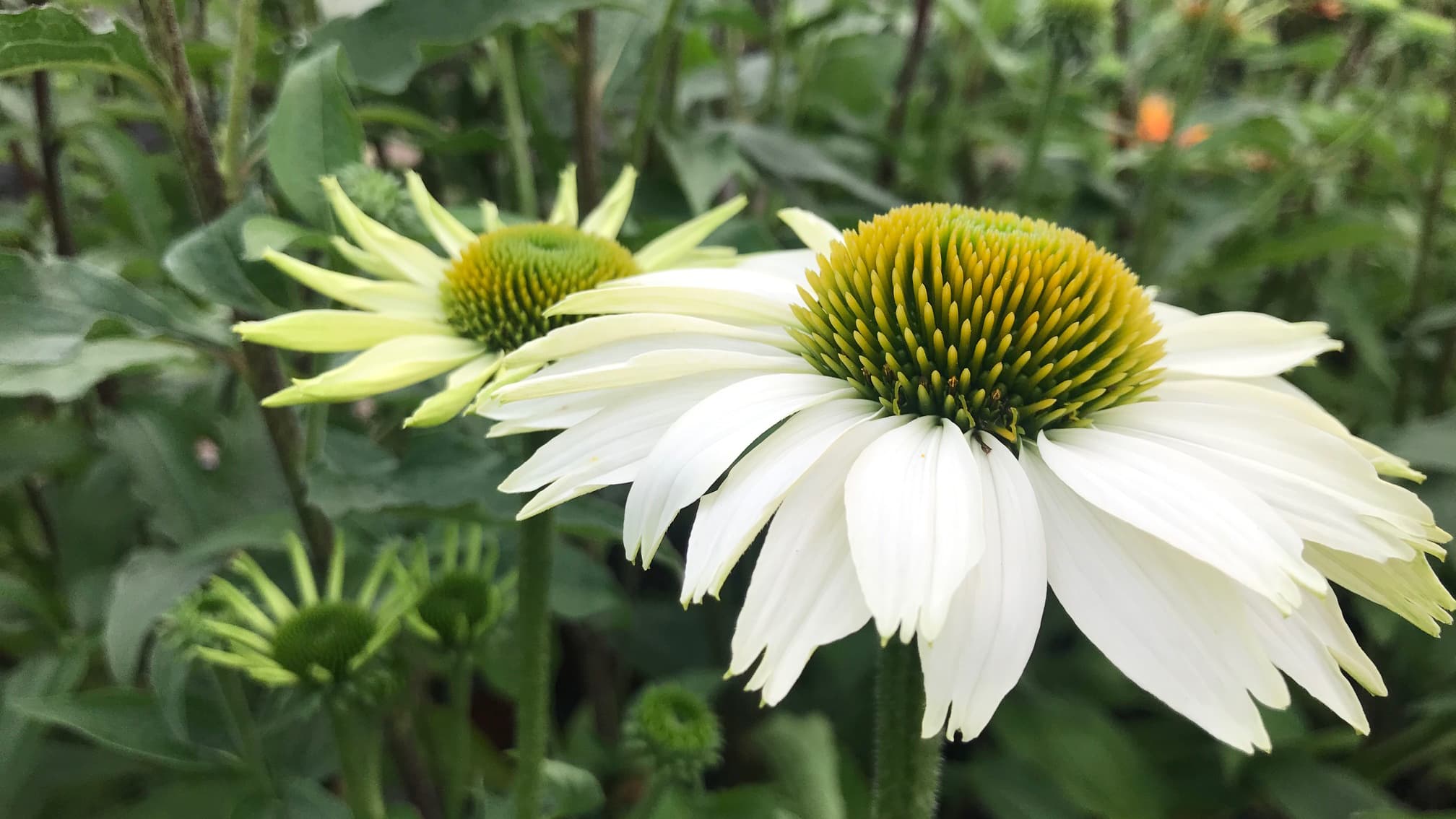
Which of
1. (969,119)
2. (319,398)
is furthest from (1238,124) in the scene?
(319,398)

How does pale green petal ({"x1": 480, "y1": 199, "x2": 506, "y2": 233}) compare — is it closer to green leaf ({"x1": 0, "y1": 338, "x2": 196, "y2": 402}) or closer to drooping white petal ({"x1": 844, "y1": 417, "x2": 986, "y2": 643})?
green leaf ({"x1": 0, "y1": 338, "x2": 196, "y2": 402})

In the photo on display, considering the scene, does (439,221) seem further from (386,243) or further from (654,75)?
(654,75)

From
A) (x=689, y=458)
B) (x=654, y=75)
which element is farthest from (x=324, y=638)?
(x=654, y=75)

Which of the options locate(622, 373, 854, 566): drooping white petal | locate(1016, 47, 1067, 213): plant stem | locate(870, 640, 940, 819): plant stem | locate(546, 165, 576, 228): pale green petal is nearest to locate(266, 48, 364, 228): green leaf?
locate(546, 165, 576, 228): pale green petal

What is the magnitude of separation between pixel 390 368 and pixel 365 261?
9 cm

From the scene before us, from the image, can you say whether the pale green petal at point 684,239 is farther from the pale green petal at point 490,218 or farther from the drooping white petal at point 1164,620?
the drooping white petal at point 1164,620

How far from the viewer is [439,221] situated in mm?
497

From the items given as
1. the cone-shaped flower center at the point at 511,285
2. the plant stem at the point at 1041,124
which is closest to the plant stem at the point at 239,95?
the cone-shaped flower center at the point at 511,285

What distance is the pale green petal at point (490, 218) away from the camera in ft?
1.66

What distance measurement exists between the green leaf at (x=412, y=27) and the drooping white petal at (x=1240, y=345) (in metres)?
0.42

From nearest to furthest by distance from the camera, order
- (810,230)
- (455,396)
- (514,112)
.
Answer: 1. (455,396)
2. (810,230)
3. (514,112)

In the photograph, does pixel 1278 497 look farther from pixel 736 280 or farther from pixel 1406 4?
pixel 1406 4

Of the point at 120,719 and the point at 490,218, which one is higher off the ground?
the point at 490,218

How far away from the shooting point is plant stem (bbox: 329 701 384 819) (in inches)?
17.1
